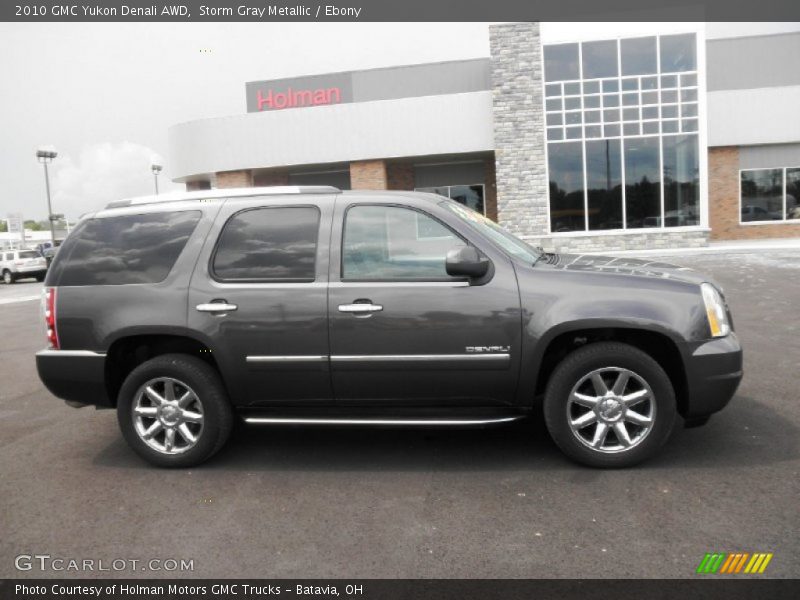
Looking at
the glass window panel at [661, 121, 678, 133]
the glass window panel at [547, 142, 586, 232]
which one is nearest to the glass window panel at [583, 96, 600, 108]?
the glass window panel at [547, 142, 586, 232]

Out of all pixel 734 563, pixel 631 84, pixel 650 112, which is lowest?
pixel 734 563

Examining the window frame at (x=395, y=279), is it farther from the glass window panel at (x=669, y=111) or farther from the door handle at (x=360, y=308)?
the glass window panel at (x=669, y=111)

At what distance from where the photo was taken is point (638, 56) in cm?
2239

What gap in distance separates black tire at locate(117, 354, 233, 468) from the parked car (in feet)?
91.0

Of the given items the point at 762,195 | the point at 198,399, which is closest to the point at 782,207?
the point at 762,195

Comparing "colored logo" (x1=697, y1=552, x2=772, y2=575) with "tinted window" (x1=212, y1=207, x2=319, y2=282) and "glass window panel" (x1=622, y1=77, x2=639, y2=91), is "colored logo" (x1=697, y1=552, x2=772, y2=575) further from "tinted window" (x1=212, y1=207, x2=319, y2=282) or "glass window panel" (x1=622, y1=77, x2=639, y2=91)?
"glass window panel" (x1=622, y1=77, x2=639, y2=91)

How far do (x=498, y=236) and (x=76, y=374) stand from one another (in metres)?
3.14

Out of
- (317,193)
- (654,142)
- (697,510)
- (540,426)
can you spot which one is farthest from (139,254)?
(654,142)

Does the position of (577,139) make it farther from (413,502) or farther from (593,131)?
(413,502)

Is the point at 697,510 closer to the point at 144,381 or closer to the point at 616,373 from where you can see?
the point at 616,373

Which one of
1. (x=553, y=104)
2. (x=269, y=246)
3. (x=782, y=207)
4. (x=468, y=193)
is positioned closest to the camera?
(x=269, y=246)

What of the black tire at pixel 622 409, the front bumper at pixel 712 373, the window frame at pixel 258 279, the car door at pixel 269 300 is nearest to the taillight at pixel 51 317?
the car door at pixel 269 300

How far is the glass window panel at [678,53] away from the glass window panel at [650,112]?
4.14 ft

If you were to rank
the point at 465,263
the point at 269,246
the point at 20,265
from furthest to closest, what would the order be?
the point at 20,265
the point at 269,246
the point at 465,263
